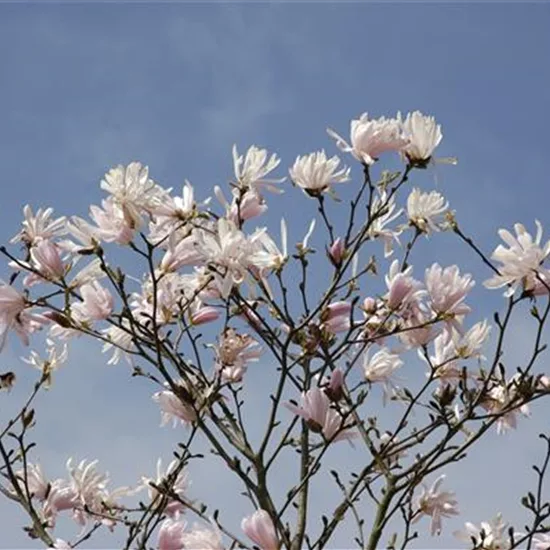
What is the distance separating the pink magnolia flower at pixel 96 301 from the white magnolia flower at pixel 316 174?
21.8 inches

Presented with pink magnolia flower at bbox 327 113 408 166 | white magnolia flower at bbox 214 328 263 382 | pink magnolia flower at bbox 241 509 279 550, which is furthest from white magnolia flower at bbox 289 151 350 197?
pink magnolia flower at bbox 241 509 279 550

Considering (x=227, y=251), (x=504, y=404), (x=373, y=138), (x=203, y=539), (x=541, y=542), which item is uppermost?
(x=373, y=138)

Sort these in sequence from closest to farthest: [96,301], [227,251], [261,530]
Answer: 1. [261,530]
2. [227,251]
3. [96,301]

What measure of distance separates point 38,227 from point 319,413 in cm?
87

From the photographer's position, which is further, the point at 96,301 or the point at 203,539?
the point at 96,301

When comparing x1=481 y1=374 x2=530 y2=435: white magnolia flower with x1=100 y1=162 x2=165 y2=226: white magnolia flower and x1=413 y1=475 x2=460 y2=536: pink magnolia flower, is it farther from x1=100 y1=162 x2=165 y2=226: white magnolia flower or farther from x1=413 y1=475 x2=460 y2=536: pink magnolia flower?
x1=100 y1=162 x2=165 y2=226: white magnolia flower

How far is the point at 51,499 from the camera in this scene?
2.97 m

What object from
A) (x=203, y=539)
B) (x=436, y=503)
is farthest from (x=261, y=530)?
(x=436, y=503)

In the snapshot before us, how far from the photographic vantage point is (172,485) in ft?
8.84

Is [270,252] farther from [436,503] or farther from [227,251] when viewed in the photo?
[436,503]

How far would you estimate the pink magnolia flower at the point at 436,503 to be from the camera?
2.84 metres

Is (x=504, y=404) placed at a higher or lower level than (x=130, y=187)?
lower

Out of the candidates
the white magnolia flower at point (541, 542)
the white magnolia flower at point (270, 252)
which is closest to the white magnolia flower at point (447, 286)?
the white magnolia flower at point (270, 252)

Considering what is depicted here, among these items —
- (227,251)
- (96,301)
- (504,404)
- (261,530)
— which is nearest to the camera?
(261,530)
